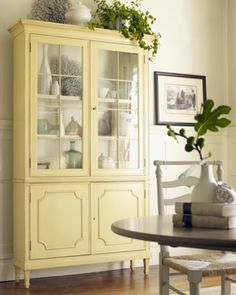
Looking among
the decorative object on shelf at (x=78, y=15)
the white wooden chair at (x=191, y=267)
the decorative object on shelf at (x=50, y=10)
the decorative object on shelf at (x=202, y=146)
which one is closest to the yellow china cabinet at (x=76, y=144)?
the decorative object on shelf at (x=78, y=15)

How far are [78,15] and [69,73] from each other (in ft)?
1.54

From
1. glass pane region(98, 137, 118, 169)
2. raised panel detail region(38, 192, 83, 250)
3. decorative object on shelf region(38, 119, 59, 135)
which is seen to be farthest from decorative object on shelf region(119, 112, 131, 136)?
raised panel detail region(38, 192, 83, 250)

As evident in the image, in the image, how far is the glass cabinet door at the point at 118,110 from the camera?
3789mm

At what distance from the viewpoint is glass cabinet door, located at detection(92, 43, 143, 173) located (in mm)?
3789

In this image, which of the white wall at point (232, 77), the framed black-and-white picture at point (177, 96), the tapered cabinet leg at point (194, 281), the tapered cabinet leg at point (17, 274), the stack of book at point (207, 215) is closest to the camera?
the stack of book at point (207, 215)

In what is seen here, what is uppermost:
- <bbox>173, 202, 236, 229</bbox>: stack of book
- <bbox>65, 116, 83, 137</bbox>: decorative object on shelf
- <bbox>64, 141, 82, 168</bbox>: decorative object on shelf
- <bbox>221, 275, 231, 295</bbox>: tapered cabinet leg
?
<bbox>65, 116, 83, 137</bbox>: decorative object on shelf

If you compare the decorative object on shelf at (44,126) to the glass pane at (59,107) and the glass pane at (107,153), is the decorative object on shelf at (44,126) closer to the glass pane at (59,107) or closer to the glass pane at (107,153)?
the glass pane at (59,107)

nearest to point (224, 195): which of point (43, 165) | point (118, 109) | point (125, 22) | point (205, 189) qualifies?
point (205, 189)

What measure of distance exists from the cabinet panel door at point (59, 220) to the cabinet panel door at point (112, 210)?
0.27 ft

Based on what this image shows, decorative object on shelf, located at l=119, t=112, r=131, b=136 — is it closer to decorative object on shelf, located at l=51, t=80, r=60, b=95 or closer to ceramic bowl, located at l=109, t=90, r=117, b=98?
ceramic bowl, located at l=109, t=90, r=117, b=98

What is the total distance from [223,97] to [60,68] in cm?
187

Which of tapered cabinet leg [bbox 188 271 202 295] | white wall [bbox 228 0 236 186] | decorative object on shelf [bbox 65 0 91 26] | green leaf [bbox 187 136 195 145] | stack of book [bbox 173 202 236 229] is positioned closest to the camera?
stack of book [bbox 173 202 236 229]

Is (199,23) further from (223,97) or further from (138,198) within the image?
(138,198)

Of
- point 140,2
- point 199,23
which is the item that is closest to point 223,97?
point 199,23
